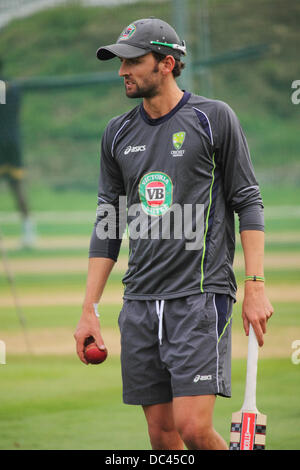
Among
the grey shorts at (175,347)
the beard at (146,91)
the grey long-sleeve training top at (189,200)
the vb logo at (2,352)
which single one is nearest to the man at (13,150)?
the vb logo at (2,352)

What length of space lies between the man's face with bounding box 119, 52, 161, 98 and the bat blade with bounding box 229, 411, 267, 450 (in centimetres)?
149

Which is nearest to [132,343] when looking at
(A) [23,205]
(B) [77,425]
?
(B) [77,425]

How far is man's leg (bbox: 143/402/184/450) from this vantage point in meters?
4.09

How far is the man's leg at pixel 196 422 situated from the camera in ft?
12.3

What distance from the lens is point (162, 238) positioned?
13.1ft

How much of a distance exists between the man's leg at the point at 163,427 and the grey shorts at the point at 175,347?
44 millimetres

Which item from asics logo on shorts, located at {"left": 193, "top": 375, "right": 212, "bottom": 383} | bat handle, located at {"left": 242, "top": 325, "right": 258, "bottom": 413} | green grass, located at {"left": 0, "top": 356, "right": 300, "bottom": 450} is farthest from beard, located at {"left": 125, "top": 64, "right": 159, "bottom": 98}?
green grass, located at {"left": 0, "top": 356, "right": 300, "bottom": 450}

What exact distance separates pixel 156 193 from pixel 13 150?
70.2ft

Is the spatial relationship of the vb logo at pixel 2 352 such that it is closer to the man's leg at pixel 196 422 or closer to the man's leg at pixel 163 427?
the man's leg at pixel 163 427

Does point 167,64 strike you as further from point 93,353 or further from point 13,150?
point 13,150

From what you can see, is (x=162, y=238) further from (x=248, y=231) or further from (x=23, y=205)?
(x=23, y=205)

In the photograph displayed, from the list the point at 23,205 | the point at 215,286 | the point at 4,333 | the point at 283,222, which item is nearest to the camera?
the point at 215,286

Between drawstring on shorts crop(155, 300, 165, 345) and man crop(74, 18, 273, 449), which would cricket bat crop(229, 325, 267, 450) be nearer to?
man crop(74, 18, 273, 449)

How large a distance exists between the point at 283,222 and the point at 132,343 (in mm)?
30685
